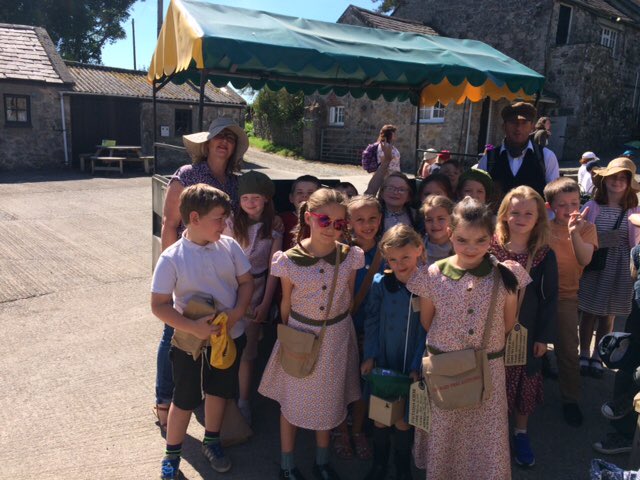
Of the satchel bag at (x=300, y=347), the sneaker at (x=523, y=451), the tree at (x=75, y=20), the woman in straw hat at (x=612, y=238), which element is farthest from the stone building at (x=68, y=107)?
the sneaker at (x=523, y=451)

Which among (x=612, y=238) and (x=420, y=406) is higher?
(x=612, y=238)

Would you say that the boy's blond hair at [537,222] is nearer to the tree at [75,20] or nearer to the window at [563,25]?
the window at [563,25]

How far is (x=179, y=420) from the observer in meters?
2.75

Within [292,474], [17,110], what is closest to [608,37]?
[17,110]

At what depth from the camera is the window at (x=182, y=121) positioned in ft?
69.2

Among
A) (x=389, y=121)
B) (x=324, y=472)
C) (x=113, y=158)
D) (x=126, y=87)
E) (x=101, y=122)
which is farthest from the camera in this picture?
(x=126, y=87)

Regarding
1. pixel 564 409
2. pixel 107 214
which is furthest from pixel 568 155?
pixel 564 409

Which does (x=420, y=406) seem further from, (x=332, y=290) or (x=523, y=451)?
(x=523, y=451)

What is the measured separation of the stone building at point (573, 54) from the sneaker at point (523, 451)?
18.6m

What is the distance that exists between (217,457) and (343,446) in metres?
0.74

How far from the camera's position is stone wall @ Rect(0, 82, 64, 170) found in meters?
17.3

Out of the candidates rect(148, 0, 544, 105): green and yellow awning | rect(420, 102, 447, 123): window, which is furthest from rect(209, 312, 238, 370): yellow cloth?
rect(420, 102, 447, 123): window

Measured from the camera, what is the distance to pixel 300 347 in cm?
269

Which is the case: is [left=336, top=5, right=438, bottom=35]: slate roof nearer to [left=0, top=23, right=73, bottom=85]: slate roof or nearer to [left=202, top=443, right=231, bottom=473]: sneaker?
[left=0, top=23, right=73, bottom=85]: slate roof
